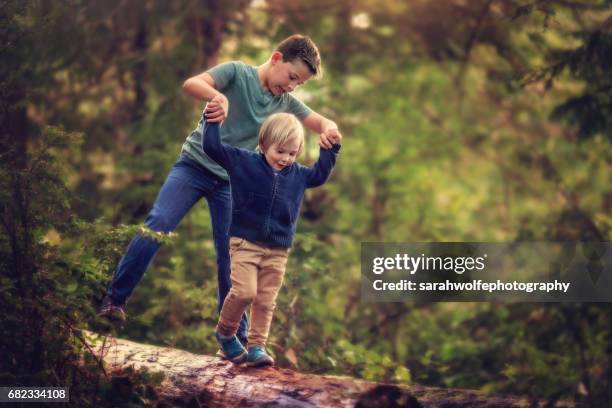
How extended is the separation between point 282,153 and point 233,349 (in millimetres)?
1273

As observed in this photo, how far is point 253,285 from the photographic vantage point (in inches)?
184

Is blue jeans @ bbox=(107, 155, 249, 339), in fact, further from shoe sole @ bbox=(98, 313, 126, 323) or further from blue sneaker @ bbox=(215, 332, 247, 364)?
blue sneaker @ bbox=(215, 332, 247, 364)

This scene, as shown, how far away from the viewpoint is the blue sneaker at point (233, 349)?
495cm

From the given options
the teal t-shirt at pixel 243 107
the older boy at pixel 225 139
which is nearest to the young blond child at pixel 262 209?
the older boy at pixel 225 139

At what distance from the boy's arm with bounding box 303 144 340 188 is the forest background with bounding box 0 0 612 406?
38.9 inches

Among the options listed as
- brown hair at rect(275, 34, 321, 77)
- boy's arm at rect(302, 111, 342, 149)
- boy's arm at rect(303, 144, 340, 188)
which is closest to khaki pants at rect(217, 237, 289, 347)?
boy's arm at rect(303, 144, 340, 188)

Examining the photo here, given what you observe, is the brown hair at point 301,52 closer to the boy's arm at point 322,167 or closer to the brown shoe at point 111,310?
the boy's arm at point 322,167

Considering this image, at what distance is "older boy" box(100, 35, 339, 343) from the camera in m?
4.99

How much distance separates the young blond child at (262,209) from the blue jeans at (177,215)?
0.61 m

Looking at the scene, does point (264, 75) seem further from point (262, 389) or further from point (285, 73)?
point (262, 389)

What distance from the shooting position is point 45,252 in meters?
4.90

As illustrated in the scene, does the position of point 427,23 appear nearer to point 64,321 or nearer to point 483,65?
point 483,65

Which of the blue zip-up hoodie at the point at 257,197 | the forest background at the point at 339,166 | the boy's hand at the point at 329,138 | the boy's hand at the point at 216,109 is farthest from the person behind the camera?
the forest background at the point at 339,166

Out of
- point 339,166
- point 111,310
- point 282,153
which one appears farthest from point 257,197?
point 339,166
